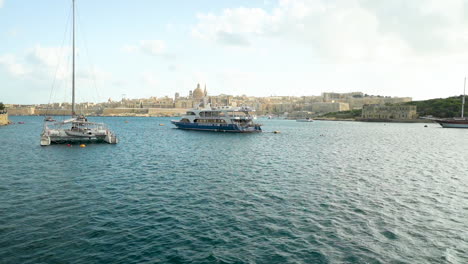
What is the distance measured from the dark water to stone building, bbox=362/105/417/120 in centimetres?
13202

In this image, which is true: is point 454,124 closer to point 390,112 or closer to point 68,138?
point 390,112

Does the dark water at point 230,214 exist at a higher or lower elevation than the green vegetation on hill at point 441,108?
lower

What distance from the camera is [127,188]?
60.3 feet

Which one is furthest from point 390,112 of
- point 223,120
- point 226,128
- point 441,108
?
point 226,128

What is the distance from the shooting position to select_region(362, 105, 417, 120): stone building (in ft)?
470

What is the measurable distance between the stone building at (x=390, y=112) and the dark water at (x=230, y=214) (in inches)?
5198

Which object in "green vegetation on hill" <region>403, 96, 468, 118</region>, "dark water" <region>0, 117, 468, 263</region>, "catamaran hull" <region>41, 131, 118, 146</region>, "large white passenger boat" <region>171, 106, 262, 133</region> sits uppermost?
"green vegetation on hill" <region>403, 96, 468, 118</region>

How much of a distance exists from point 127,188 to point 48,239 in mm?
7453

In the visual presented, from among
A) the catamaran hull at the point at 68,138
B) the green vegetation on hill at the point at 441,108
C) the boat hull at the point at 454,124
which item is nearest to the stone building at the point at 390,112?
the green vegetation on hill at the point at 441,108

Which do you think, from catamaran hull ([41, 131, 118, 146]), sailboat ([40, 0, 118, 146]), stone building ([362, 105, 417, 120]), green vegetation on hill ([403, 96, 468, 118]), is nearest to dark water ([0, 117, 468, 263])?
catamaran hull ([41, 131, 118, 146])

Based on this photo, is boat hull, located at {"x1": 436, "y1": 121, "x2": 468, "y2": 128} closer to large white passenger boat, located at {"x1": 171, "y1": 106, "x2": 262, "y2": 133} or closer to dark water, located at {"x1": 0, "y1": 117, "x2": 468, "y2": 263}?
large white passenger boat, located at {"x1": 171, "y1": 106, "x2": 262, "y2": 133}

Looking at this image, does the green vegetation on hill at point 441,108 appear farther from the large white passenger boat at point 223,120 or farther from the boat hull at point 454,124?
the large white passenger boat at point 223,120

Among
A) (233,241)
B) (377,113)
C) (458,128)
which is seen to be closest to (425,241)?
(233,241)

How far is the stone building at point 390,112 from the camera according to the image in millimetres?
143250
